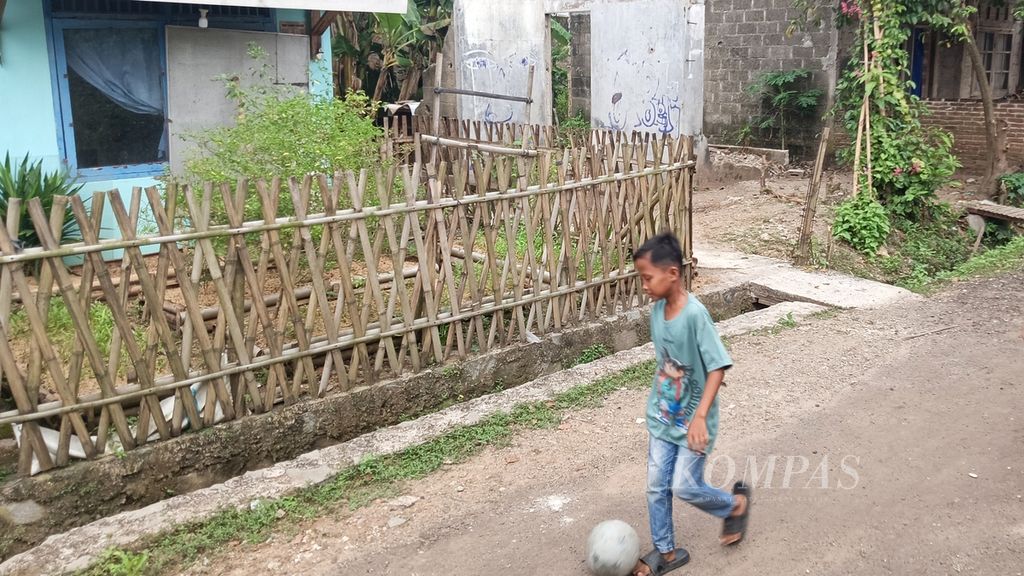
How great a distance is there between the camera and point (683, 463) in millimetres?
3334

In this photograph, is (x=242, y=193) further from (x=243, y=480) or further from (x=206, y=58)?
(x=206, y=58)

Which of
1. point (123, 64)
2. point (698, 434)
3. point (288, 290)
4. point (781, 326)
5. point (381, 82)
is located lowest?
point (781, 326)

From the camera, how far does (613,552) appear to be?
3.31 m

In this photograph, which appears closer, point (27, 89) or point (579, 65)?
point (27, 89)

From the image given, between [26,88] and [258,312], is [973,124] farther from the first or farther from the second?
[26,88]

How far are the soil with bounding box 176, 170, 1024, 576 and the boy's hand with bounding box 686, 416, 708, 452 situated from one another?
63 cm

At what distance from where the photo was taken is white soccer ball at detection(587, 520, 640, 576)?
3.32 m

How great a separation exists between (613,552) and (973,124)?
40.3ft

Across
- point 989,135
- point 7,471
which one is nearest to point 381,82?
point 989,135

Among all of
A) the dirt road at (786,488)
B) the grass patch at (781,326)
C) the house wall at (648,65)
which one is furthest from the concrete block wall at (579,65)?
the dirt road at (786,488)

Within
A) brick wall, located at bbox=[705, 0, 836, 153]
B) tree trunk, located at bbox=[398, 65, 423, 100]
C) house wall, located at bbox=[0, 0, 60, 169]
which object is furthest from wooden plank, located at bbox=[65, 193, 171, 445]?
brick wall, located at bbox=[705, 0, 836, 153]

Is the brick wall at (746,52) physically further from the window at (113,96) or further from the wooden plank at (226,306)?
the wooden plank at (226,306)

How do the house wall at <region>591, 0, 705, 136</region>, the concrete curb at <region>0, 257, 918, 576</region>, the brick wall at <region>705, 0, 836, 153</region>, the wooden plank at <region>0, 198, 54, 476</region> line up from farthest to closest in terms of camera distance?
the brick wall at <region>705, 0, 836, 153</region>
the house wall at <region>591, 0, 705, 136</region>
the wooden plank at <region>0, 198, 54, 476</region>
the concrete curb at <region>0, 257, 918, 576</region>

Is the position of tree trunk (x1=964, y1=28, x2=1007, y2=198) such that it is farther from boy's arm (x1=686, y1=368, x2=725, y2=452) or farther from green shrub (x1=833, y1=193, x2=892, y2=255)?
boy's arm (x1=686, y1=368, x2=725, y2=452)
